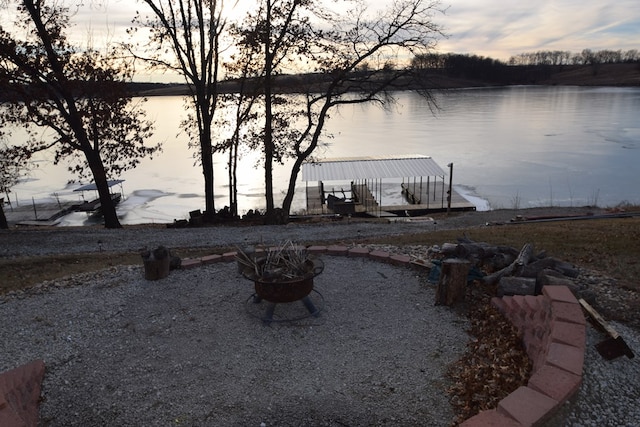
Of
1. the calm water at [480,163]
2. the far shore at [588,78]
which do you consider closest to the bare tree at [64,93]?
the calm water at [480,163]

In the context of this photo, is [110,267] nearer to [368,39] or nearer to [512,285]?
[512,285]

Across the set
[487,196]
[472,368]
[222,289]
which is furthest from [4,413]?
[487,196]

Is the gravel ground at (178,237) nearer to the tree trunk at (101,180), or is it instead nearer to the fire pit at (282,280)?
the tree trunk at (101,180)

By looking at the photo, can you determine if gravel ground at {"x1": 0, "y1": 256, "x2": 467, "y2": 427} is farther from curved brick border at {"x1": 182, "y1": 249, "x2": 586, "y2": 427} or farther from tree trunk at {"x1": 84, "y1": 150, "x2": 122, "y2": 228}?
tree trunk at {"x1": 84, "y1": 150, "x2": 122, "y2": 228}

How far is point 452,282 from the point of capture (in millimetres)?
5969

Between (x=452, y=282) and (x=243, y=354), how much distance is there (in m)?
2.96

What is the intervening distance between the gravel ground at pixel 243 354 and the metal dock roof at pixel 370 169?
16089 millimetres

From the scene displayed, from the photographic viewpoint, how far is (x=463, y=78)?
12306 centimetres

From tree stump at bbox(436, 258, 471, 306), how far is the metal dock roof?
17283mm

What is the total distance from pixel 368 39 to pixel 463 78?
118 metres

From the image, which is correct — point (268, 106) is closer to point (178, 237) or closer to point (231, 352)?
point (178, 237)

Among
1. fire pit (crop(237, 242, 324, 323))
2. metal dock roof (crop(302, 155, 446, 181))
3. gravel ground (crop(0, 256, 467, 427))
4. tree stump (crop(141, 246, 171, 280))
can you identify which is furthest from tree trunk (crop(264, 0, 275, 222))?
fire pit (crop(237, 242, 324, 323))

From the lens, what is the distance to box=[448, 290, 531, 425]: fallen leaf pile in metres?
4.04

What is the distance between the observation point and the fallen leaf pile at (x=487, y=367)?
4035 mm
